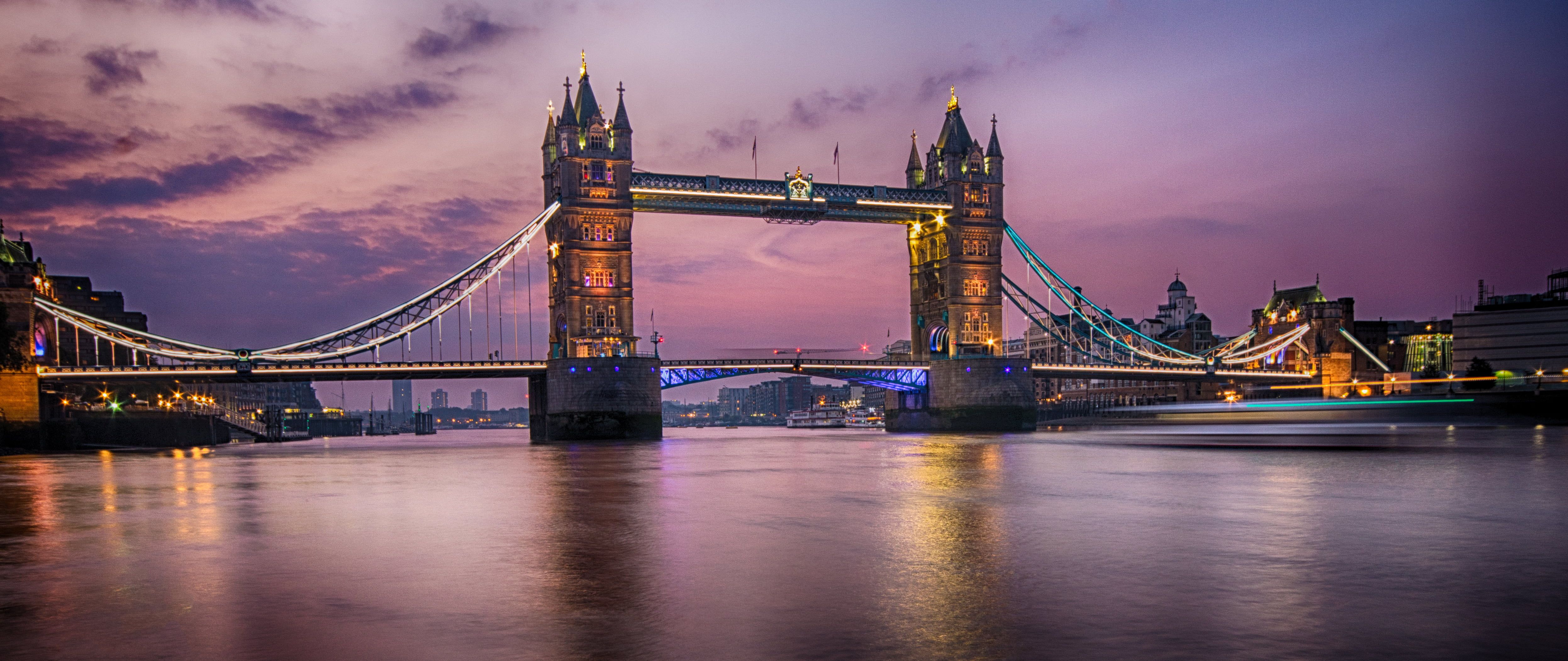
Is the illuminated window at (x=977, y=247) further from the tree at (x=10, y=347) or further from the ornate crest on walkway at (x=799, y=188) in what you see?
the tree at (x=10, y=347)

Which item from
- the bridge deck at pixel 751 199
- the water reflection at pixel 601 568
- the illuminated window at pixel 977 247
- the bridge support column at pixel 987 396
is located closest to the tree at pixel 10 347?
the bridge deck at pixel 751 199

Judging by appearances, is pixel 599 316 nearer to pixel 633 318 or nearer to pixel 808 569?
pixel 633 318

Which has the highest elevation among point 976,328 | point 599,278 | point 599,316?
point 599,278

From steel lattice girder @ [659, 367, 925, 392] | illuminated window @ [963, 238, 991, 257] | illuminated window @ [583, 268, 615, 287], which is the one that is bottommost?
steel lattice girder @ [659, 367, 925, 392]

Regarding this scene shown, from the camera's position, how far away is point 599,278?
59312 millimetres

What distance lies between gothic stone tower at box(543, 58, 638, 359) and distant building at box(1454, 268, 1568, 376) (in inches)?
2211

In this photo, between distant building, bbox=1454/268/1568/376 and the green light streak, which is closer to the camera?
the green light streak

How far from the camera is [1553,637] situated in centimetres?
643

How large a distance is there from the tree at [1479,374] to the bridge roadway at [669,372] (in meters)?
13.4

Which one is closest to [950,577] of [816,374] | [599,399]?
[599,399]

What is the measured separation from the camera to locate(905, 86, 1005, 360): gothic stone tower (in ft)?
229

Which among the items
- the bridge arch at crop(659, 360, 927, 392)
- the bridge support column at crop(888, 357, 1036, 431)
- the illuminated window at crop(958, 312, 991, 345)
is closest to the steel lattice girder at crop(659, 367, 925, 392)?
the bridge arch at crop(659, 360, 927, 392)

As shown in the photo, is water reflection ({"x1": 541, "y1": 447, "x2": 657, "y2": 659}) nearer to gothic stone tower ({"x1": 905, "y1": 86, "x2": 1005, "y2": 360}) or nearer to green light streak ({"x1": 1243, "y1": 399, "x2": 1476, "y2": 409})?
green light streak ({"x1": 1243, "y1": 399, "x2": 1476, "y2": 409})

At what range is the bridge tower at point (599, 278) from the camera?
5734 centimetres
